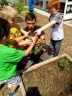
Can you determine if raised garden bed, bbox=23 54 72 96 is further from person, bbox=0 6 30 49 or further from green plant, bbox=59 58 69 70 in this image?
person, bbox=0 6 30 49

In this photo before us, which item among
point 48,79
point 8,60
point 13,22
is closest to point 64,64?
point 48,79

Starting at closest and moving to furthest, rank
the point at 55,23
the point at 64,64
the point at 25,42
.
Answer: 1. the point at 25,42
2. the point at 55,23
3. the point at 64,64

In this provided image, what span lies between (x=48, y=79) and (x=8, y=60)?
1508 mm

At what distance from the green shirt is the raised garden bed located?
0.91 meters

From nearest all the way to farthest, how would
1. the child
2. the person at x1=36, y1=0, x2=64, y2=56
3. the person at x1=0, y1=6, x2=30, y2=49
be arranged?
the person at x1=0, y1=6, x2=30, y2=49 < the child < the person at x1=36, y1=0, x2=64, y2=56

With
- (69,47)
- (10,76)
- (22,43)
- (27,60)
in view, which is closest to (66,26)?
(69,47)

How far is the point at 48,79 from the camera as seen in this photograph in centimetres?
456

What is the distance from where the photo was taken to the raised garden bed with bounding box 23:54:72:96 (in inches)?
175

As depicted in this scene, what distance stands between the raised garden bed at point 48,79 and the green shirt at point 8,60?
0.91 meters

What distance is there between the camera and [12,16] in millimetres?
3895

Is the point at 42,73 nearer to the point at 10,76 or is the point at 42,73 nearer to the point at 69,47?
the point at 10,76

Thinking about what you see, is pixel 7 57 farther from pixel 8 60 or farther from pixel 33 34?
pixel 33 34

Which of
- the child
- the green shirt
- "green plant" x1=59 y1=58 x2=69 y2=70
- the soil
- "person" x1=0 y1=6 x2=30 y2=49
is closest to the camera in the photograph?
the green shirt

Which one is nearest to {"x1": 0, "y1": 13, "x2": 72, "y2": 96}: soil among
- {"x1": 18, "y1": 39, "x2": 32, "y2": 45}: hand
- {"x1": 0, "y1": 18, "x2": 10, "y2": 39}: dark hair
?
{"x1": 18, "y1": 39, "x2": 32, "y2": 45}: hand
